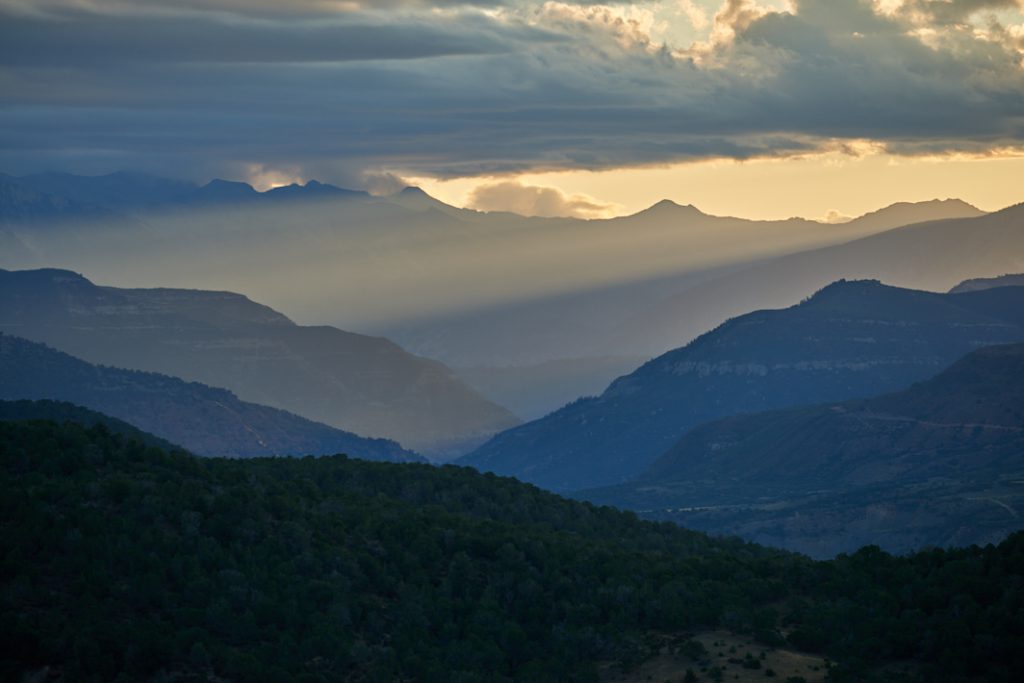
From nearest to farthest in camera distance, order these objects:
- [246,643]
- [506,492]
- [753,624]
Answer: [246,643] < [753,624] < [506,492]

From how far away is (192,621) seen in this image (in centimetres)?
10669

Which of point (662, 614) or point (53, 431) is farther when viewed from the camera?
point (53, 431)

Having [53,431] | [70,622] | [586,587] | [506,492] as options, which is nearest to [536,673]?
[586,587]

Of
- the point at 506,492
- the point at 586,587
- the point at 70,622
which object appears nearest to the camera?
the point at 70,622

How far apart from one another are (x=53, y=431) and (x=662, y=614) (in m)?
48.5

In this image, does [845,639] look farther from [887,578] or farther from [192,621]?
[192,621]

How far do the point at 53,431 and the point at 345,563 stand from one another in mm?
26927

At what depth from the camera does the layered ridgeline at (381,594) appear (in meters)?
102

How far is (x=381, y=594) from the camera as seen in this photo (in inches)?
4774

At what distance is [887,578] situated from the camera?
4833 inches

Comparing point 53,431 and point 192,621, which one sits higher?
point 53,431

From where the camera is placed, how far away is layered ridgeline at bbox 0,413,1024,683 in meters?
102

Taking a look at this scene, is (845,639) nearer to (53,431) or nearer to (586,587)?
(586,587)

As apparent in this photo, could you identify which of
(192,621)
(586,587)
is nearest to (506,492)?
(586,587)
